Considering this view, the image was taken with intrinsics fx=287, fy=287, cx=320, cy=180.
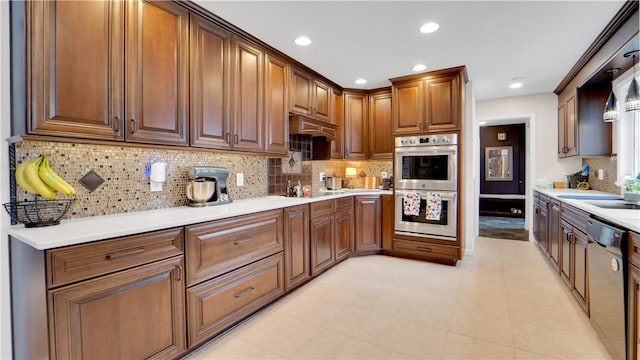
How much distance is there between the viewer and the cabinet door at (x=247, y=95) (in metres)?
2.45

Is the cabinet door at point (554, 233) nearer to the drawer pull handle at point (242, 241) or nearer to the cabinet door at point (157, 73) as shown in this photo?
the drawer pull handle at point (242, 241)

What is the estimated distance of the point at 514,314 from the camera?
90.7 inches

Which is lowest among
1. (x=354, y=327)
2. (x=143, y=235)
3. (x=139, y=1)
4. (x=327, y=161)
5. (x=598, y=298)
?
(x=354, y=327)

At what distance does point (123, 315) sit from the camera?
1470mm

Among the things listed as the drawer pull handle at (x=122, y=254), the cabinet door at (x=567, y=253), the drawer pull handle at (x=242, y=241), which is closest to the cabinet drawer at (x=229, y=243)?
the drawer pull handle at (x=242, y=241)

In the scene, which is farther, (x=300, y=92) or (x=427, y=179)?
(x=427, y=179)

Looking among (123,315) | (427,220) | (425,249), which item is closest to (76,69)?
(123,315)

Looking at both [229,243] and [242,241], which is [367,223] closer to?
[242,241]

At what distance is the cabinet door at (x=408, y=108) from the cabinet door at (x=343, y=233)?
1265 millimetres

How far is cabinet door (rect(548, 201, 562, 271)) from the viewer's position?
2988 mm

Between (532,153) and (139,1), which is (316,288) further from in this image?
(532,153)

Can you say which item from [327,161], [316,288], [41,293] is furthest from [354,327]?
[327,161]

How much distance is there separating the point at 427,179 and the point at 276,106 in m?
2.05

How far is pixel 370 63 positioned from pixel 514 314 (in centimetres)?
274
